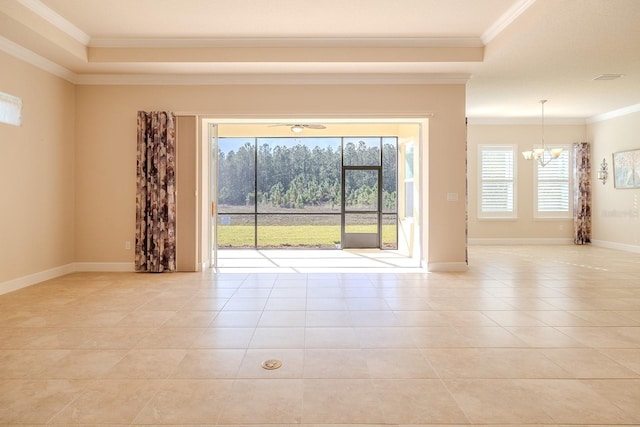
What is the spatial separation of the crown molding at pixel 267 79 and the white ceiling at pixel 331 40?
16 millimetres

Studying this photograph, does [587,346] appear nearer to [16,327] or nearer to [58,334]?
[58,334]

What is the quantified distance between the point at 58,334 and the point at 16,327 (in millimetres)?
522

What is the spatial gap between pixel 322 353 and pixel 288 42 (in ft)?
13.9

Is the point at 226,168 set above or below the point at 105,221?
above

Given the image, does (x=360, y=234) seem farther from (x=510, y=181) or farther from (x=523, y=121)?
(x=523, y=121)

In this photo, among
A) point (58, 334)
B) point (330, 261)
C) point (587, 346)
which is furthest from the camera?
point (330, 261)

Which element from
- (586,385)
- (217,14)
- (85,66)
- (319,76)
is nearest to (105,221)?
(85,66)

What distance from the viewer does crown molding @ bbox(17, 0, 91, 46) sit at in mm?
4438

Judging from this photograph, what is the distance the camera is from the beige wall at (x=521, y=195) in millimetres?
9781

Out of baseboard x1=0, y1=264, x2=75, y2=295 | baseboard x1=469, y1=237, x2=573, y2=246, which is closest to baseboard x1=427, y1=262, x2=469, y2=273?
baseboard x1=469, y1=237, x2=573, y2=246

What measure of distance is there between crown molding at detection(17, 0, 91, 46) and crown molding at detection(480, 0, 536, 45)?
17.4 ft

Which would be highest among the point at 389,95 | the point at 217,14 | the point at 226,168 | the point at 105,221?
the point at 217,14

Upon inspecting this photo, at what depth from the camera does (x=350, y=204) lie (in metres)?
9.60

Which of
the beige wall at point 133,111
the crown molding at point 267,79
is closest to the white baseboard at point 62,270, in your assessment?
the beige wall at point 133,111
